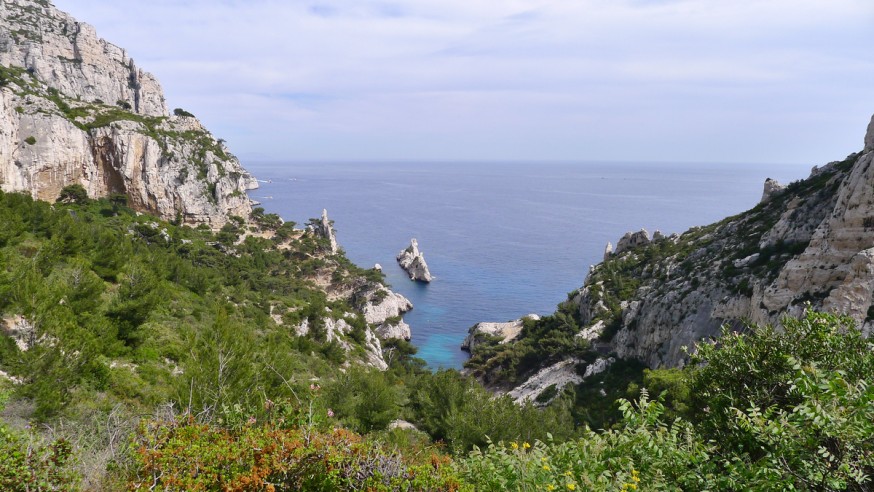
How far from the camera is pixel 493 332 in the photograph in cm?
5388

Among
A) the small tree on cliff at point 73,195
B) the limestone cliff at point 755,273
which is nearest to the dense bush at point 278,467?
the limestone cliff at point 755,273

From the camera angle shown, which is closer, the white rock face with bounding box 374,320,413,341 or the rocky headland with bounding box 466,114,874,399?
the rocky headland with bounding box 466,114,874,399

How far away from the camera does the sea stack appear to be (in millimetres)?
78562

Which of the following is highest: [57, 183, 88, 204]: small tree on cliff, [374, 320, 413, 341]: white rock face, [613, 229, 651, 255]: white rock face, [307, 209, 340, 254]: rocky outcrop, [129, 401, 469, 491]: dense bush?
[57, 183, 88, 204]: small tree on cliff

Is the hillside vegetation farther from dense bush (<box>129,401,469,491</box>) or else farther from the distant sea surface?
the distant sea surface

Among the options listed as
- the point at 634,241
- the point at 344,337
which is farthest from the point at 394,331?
the point at 634,241

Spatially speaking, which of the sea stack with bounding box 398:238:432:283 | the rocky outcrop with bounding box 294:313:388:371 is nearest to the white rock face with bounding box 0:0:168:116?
the sea stack with bounding box 398:238:432:283

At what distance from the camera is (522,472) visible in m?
5.64

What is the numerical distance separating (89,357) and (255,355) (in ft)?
13.8

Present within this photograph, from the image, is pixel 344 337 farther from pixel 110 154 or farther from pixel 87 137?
pixel 87 137

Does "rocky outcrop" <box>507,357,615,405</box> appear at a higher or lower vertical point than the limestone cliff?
lower

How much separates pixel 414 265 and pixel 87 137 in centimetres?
4933

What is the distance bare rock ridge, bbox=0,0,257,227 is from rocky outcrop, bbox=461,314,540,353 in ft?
123

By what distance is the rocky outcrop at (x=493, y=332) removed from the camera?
51.4m
